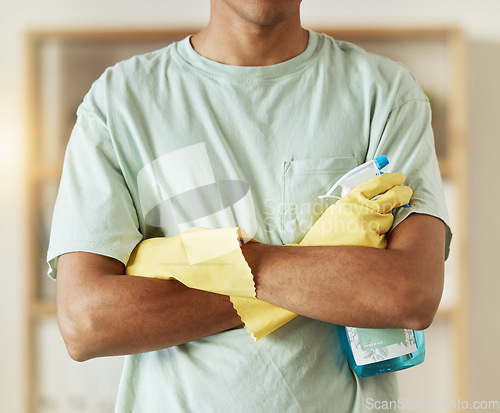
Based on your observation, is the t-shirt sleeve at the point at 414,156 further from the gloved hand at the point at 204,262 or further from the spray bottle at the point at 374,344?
the gloved hand at the point at 204,262

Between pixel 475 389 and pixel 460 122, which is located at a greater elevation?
pixel 460 122

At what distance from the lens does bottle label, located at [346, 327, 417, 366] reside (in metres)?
0.76

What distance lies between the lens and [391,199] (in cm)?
75

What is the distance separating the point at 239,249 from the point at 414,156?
0.98 ft

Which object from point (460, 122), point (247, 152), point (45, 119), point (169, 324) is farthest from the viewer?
point (45, 119)

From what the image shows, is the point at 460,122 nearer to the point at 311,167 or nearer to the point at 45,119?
the point at 311,167

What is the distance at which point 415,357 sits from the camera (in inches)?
31.1

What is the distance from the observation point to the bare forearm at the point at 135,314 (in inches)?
28.4

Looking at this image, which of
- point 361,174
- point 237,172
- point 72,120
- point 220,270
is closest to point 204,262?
point 220,270

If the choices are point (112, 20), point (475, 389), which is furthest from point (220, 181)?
point (475, 389)

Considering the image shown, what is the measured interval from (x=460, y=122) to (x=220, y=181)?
4.24 ft

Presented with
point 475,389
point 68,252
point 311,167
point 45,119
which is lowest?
point 475,389

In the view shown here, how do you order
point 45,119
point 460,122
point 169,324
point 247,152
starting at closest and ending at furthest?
point 169,324, point 247,152, point 460,122, point 45,119

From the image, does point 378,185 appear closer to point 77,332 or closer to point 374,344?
point 374,344
